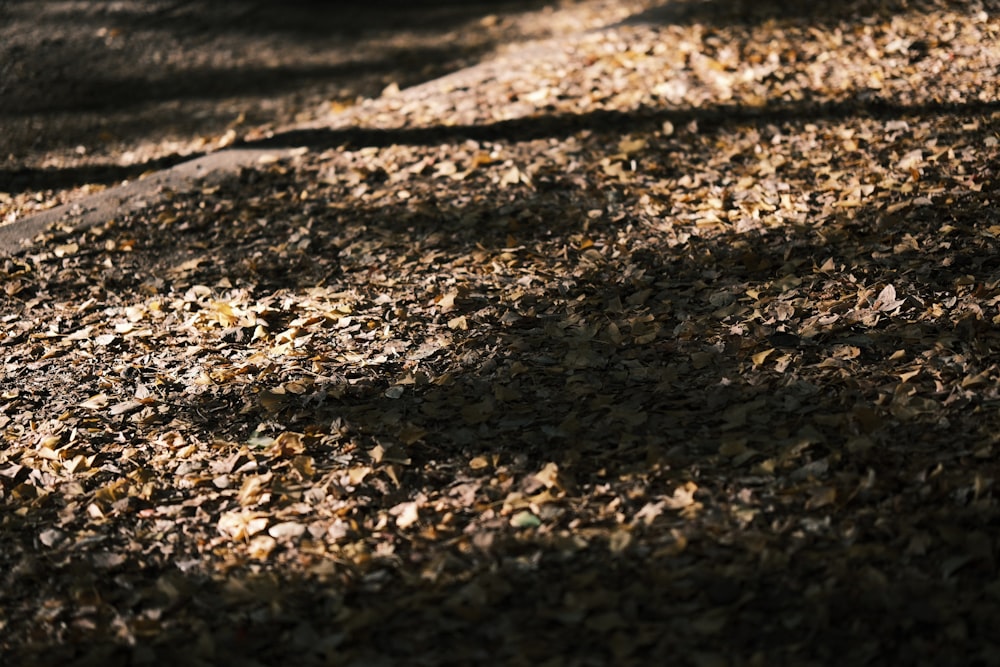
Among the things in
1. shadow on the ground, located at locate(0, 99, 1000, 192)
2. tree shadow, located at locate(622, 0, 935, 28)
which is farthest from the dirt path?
tree shadow, located at locate(622, 0, 935, 28)

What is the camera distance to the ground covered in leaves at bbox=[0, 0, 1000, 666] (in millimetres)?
2715

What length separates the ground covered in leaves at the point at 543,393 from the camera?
271 centimetres

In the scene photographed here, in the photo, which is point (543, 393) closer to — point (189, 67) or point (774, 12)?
point (774, 12)

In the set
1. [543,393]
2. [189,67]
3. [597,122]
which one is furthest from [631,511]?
[189,67]

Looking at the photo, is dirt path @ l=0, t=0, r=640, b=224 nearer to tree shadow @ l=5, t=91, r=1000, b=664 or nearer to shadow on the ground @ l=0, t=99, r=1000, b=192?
shadow on the ground @ l=0, t=99, r=1000, b=192

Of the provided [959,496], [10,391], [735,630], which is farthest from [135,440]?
[959,496]

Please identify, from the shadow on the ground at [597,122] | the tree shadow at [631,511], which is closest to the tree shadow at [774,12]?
the shadow on the ground at [597,122]

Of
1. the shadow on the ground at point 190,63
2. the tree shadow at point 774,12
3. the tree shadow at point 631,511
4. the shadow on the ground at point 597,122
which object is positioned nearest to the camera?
the tree shadow at point 631,511

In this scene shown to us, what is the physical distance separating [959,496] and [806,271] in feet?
5.09

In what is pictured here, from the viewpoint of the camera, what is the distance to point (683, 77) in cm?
640

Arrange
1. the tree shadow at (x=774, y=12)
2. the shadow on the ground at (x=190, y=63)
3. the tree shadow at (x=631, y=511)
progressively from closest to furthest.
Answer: the tree shadow at (x=631, y=511), the tree shadow at (x=774, y=12), the shadow on the ground at (x=190, y=63)

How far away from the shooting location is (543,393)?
3680 millimetres

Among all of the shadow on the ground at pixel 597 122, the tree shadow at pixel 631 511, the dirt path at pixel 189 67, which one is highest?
the dirt path at pixel 189 67

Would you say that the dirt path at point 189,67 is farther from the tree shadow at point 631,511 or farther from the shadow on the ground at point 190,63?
the tree shadow at point 631,511
